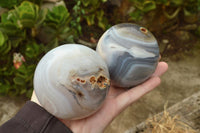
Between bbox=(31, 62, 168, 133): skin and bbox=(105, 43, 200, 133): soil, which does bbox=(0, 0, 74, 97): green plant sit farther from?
bbox=(105, 43, 200, 133): soil

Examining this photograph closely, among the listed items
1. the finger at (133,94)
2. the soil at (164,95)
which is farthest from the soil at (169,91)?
the finger at (133,94)

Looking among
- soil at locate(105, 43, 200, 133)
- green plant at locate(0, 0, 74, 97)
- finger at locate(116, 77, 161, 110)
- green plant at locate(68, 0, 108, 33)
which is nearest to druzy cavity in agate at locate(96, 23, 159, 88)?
finger at locate(116, 77, 161, 110)

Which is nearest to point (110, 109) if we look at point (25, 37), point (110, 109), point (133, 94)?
point (110, 109)

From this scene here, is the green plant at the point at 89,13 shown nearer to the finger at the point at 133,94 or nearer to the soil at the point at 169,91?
the soil at the point at 169,91

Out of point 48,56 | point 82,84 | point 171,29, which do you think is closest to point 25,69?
point 48,56

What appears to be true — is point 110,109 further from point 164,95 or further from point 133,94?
point 164,95

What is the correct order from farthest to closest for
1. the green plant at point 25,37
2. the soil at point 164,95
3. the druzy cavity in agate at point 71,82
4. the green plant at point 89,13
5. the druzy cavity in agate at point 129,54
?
the green plant at point 89,13 → the soil at point 164,95 → the green plant at point 25,37 → the druzy cavity in agate at point 129,54 → the druzy cavity in agate at point 71,82

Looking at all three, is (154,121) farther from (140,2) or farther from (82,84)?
(140,2)
